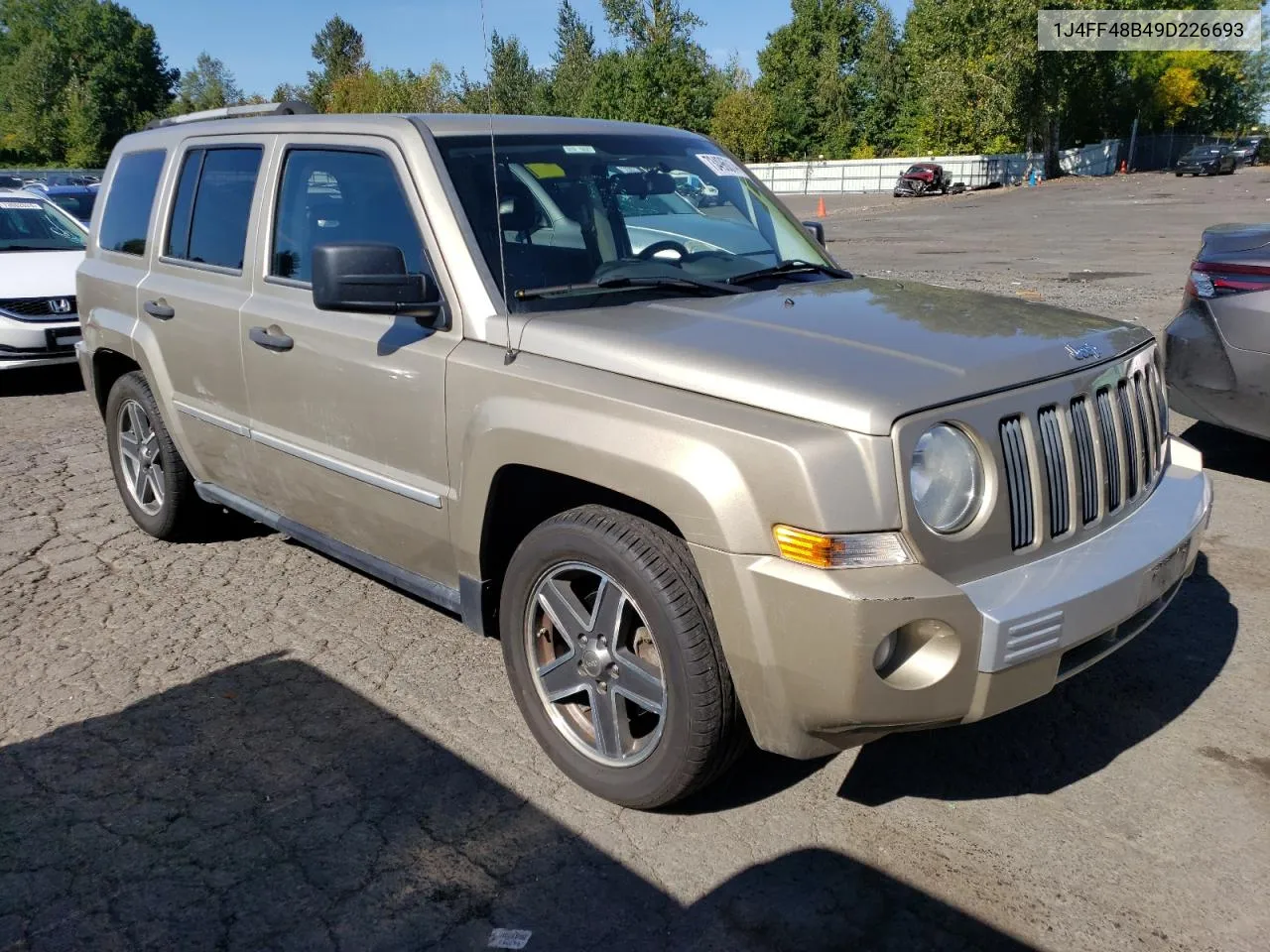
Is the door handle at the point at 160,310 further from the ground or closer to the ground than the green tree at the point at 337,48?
closer to the ground

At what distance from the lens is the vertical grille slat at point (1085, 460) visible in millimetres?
2949

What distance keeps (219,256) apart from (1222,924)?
13.4ft

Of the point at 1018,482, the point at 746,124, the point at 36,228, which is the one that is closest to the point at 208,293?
the point at 1018,482

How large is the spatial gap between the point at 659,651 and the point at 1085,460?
125 centimetres

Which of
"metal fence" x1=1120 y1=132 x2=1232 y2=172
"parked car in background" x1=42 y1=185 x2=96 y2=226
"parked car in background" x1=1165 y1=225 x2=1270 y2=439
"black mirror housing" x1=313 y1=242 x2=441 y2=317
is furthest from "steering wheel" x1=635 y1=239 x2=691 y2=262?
"metal fence" x1=1120 y1=132 x2=1232 y2=172

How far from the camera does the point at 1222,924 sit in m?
2.63

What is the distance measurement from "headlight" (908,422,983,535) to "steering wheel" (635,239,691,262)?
1485 mm

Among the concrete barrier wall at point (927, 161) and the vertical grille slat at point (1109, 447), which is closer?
the vertical grille slat at point (1109, 447)

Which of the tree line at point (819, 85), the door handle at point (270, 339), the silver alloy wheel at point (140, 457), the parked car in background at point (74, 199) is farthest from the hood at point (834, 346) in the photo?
the tree line at point (819, 85)

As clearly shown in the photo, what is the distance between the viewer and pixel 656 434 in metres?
2.79

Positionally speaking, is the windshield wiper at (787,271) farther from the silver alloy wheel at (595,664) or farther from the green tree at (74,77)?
the green tree at (74,77)

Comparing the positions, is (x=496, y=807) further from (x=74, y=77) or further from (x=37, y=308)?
(x=74, y=77)

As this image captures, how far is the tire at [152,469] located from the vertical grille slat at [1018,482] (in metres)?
3.82

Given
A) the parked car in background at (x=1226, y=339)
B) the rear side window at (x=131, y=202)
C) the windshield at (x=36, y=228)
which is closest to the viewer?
the rear side window at (x=131, y=202)
